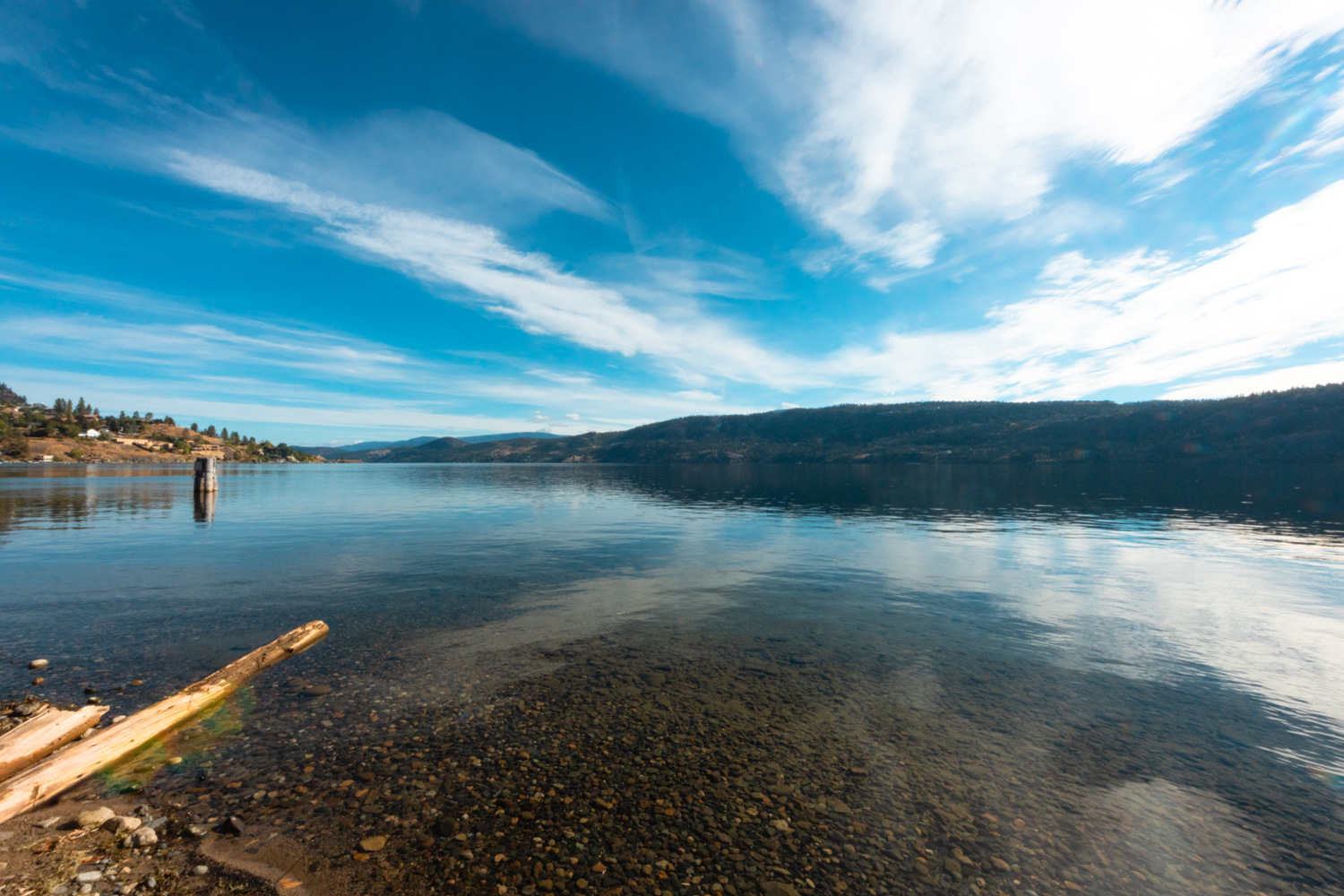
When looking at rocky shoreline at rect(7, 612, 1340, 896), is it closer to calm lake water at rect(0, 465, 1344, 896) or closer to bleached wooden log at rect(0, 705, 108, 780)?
calm lake water at rect(0, 465, 1344, 896)

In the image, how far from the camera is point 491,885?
254 inches

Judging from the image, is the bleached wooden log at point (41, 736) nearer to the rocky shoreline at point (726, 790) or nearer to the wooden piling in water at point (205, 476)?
the rocky shoreline at point (726, 790)

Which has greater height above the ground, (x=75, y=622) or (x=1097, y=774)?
(x=75, y=622)

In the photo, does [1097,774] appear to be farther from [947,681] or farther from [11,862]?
[11,862]

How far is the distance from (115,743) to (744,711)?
11160mm

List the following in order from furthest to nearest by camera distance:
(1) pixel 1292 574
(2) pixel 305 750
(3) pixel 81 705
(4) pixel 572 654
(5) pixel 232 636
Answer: (1) pixel 1292 574
(5) pixel 232 636
(4) pixel 572 654
(3) pixel 81 705
(2) pixel 305 750

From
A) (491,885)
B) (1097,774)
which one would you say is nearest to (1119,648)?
(1097,774)

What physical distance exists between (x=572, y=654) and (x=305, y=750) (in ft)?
21.5

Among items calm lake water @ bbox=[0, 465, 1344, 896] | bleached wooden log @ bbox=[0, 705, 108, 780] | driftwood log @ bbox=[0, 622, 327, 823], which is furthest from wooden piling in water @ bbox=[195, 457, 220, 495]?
bleached wooden log @ bbox=[0, 705, 108, 780]

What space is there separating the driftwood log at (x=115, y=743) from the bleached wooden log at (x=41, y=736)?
0.96 feet

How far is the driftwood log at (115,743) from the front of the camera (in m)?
7.39

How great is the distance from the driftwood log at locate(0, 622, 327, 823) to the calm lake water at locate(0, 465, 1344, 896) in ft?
1.80

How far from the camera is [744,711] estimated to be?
11570 mm

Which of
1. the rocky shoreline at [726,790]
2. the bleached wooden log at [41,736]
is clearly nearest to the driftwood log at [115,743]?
the bleached wooden log at [41,736]
